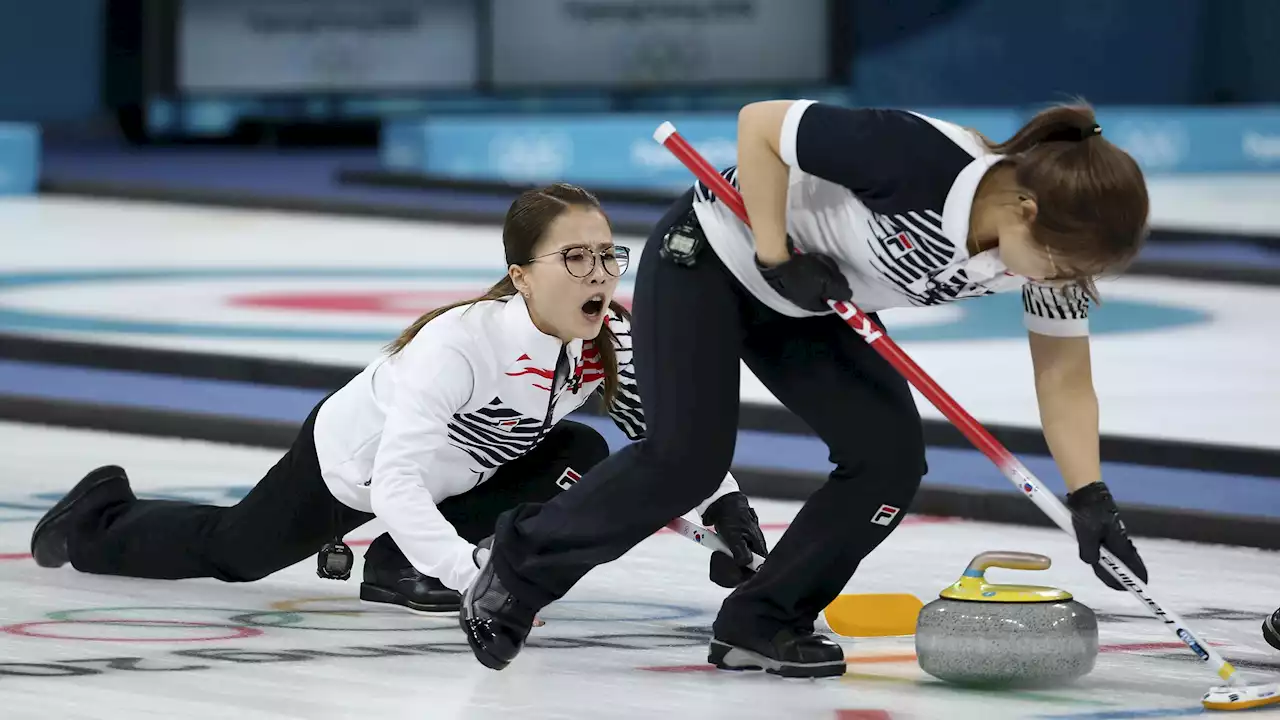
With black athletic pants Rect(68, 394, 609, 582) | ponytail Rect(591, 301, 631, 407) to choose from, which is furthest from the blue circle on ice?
ponytail Rect(591, 301, 631, 407)

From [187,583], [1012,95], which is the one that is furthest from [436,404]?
[1012,95]

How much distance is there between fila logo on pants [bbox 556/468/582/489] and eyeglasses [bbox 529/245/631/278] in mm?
447

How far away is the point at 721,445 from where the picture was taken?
2969mm

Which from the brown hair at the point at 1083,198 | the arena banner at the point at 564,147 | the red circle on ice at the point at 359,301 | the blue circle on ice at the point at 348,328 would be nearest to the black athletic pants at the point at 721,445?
the brown hair at the point at 1083,198

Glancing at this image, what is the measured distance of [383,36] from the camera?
17250mm

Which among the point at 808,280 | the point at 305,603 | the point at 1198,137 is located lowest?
the point at 305,603

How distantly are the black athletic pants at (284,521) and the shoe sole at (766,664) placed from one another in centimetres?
56

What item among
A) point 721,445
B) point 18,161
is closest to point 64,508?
point 721,445

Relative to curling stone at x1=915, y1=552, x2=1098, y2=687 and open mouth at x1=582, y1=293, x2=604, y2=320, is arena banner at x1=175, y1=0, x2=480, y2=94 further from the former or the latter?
curling stone at x1=915, y1=552, x2=1098, y2=687

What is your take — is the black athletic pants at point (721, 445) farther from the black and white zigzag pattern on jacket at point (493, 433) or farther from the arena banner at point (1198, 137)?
the arena banner at point (1198, 137)

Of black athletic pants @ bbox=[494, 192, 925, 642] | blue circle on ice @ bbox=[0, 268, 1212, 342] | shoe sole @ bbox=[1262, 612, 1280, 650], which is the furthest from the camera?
blue circle on ice @ bbox=[0, 268, 1212, 342]

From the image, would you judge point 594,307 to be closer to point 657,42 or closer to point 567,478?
point 567,478

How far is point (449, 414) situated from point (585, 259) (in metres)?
0.31

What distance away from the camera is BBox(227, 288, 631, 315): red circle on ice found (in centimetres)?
788
